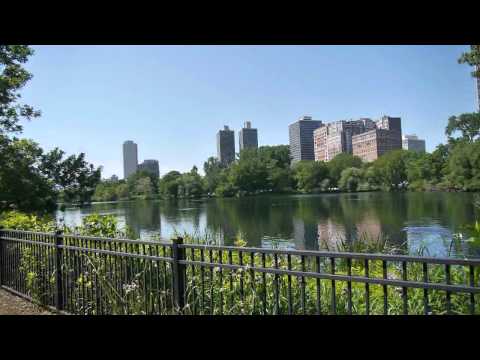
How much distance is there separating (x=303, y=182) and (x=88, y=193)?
87118mm

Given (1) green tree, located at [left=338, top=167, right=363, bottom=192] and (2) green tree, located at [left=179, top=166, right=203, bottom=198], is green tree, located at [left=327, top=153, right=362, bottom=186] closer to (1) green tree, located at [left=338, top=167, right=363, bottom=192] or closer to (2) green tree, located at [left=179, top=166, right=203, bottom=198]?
(1) green tree, located at [left=338, top=167, right=363, bottom=192]

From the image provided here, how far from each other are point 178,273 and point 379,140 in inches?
5223

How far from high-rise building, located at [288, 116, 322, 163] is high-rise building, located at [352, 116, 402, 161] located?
27434 millimetres

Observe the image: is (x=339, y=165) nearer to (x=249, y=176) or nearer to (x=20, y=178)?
(x=249, y=176)

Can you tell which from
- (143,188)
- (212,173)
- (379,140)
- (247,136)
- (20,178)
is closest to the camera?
(20,178)

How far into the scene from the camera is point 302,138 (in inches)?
6767

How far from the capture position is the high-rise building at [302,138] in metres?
171

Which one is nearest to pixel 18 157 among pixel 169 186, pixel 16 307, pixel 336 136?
pixel 16 307

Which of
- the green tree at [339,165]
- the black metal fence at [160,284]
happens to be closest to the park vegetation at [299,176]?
the green tree at [339,165]

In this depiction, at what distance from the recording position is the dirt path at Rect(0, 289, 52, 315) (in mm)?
5211
